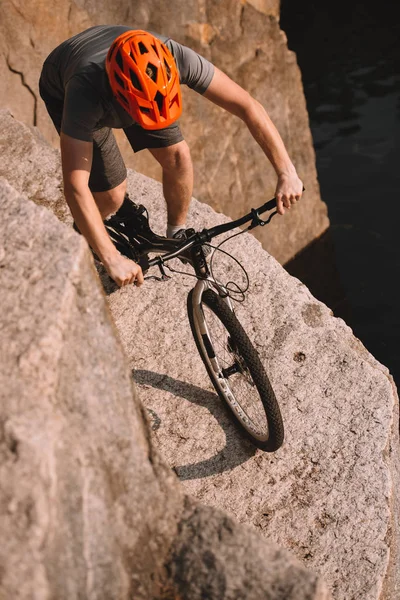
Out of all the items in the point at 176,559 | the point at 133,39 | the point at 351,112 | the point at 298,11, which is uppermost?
the point at 133,39

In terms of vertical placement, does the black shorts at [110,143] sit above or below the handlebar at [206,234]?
above

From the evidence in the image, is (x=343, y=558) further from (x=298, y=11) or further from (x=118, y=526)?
(x=298, y=11)

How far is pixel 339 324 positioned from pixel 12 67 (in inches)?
172

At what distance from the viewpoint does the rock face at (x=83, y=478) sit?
7.13ft

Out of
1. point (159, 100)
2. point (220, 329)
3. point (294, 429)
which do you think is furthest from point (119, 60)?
point (294, 429)

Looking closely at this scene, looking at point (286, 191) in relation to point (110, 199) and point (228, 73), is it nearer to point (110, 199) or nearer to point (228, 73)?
point (110, 199)

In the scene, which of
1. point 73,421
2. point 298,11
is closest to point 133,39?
point 73,421

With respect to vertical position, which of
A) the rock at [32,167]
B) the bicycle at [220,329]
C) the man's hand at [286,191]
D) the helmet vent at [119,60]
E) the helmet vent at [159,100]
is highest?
the helmet vent at [119,60]

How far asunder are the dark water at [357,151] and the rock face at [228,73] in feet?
4.14

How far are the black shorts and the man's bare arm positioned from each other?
0.46m

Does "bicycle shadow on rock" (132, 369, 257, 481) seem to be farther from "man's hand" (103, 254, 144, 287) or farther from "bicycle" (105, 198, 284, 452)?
"man's hand" (103, 254, 144, 287)

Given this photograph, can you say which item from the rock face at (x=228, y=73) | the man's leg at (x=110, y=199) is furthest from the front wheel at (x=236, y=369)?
the rock face at (x=228, y=73)

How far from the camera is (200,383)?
443cm

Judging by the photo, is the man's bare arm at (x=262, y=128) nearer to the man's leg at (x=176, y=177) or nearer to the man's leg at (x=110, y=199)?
the man's leg at (x=176, y=177)
